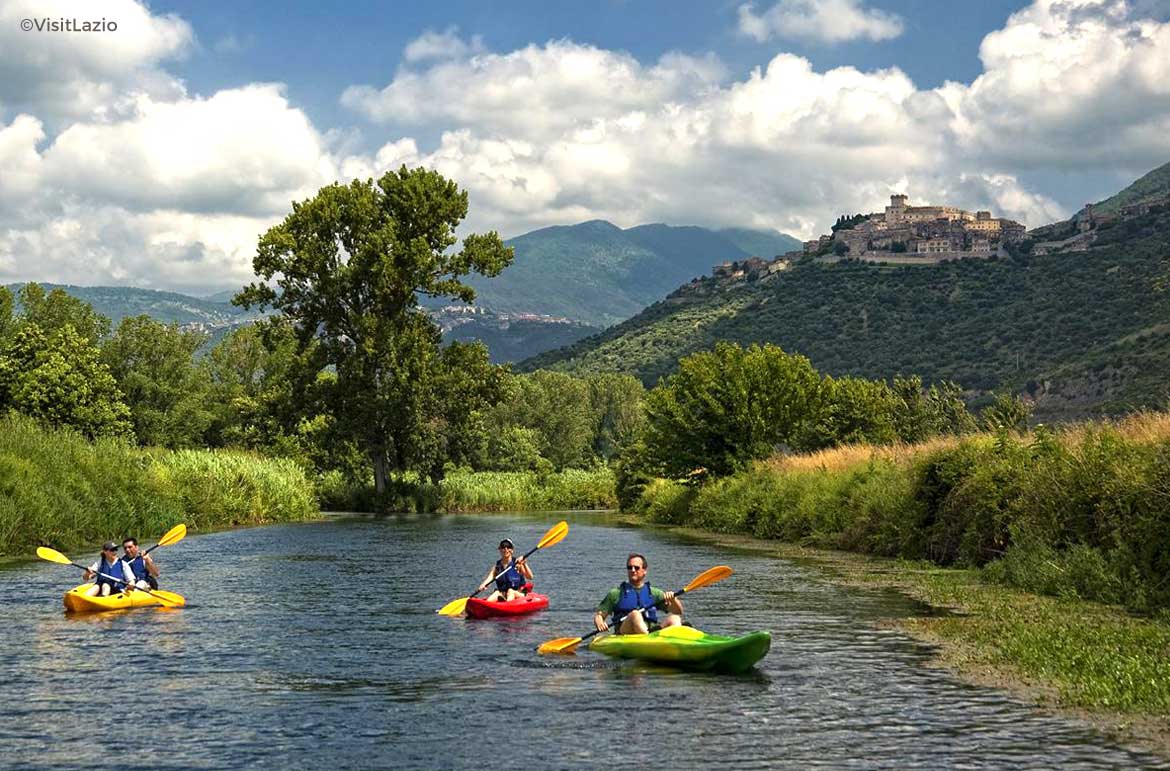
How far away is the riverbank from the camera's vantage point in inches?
474

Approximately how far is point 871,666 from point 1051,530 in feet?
28.4

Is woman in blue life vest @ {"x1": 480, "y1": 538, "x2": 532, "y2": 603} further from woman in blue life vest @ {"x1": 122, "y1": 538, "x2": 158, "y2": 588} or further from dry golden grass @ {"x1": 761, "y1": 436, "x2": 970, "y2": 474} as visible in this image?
dry golden grass @ {"x1": 761, "y1": 436, "x2": 970, "y2": 474}

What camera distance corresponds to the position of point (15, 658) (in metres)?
15.9

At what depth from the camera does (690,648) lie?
50.2 ft

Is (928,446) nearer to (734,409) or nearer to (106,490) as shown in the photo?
(734,409)

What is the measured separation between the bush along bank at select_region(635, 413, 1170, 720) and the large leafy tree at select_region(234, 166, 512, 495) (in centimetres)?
3229

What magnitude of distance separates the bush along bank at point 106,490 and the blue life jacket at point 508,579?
45.5ft

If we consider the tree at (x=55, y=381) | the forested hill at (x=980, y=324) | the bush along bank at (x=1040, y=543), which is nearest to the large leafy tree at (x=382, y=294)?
the tree at (x=55, y=381)

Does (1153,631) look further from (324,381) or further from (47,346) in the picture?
(47,346)

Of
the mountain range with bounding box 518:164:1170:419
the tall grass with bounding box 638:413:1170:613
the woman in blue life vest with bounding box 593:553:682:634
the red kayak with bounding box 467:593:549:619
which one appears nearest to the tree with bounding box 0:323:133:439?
the mountain range with bounding box 518:164:1170:419

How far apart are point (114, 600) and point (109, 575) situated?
0.71 meters

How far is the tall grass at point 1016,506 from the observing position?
18.9 meters

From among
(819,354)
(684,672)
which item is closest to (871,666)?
(684,672)

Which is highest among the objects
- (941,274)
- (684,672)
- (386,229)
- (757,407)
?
(941,274)
